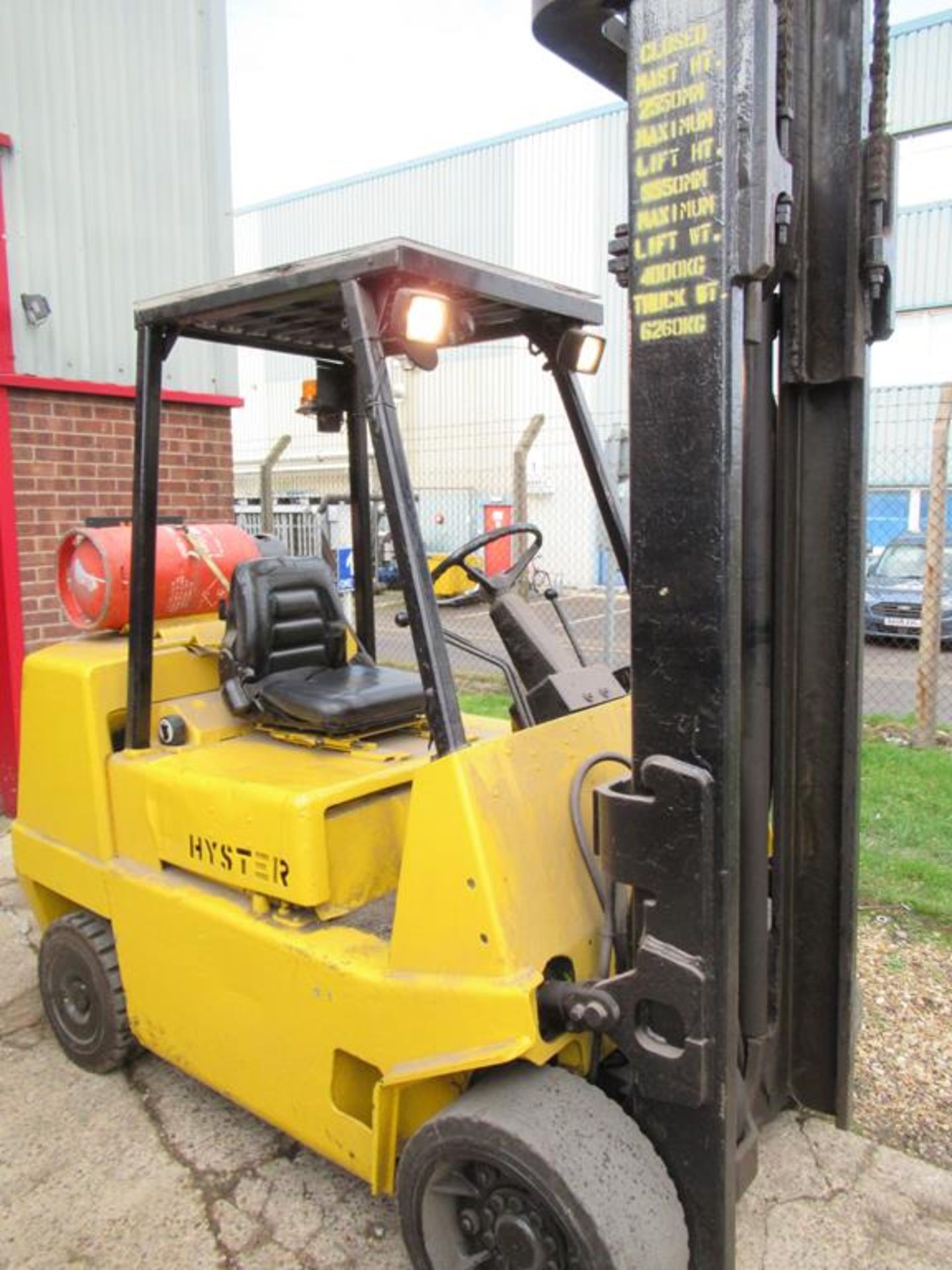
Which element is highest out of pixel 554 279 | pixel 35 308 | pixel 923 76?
pixel 923 76

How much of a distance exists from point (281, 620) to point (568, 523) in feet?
55.5

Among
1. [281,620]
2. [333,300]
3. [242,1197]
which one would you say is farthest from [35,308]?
[242,1197]

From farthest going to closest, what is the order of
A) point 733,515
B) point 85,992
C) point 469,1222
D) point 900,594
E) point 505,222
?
point 505,222, point 900,594, point 85,992, point 469,1222, point 733,515

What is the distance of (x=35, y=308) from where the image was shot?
19.2 feet

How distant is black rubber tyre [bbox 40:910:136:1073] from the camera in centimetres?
319

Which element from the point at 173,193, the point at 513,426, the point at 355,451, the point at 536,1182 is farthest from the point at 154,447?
the point at 513,426

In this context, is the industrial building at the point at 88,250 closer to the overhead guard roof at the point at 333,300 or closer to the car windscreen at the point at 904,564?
the overhead guard roof at the point at 333,300

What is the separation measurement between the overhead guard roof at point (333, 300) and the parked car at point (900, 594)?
9.69 m

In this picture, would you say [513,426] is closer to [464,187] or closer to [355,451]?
[464,187]

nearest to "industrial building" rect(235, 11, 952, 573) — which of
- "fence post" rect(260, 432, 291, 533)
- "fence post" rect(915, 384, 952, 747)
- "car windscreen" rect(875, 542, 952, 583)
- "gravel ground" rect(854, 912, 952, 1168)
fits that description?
"car windscreen" rect(875, 542, 952, 583)

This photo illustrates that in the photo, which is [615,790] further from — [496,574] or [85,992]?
[85,992]

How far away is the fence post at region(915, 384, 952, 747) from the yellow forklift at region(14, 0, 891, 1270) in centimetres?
439

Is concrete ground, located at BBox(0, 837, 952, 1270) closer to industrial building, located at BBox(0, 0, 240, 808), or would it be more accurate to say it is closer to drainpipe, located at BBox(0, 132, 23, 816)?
drainpipe, located at BBox(0, 132, 23, 816)

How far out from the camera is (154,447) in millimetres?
2949
